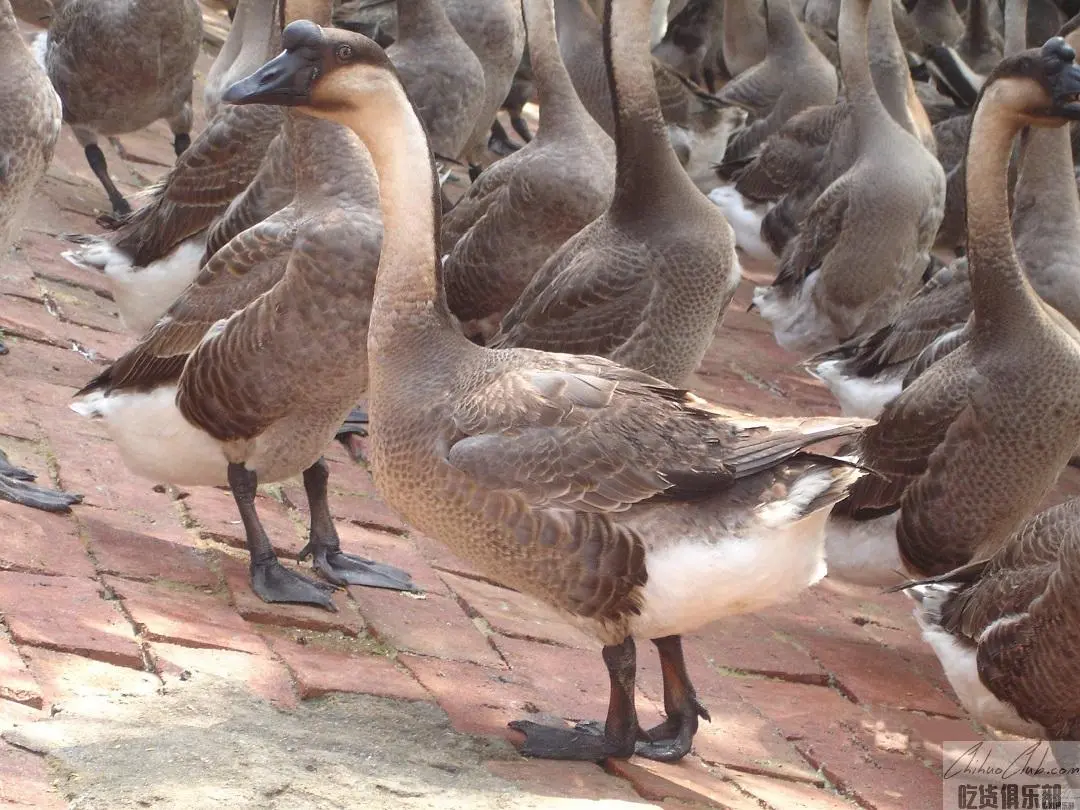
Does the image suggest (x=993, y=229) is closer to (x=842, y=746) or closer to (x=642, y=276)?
(x=642, y=276)

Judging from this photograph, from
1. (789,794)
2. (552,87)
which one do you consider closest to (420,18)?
(552,87)

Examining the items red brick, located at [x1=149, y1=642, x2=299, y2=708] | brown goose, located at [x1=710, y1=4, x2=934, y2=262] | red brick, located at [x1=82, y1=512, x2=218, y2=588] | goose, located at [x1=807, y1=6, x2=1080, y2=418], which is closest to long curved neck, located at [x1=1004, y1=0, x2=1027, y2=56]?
brown goose, located at [x1=710, y1=4, x2=934, y2=262]

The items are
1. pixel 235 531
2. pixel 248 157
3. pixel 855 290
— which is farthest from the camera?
pixel 855 290

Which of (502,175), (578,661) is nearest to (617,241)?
(502,175)

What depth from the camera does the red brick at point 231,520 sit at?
4.66m

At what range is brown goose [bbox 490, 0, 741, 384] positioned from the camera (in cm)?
498

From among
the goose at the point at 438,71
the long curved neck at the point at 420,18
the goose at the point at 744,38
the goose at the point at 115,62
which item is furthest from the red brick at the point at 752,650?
the goose at the point at 744,38

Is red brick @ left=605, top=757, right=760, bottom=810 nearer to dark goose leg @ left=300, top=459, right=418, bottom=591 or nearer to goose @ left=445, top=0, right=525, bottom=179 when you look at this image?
dark goose leg @ left=300, top=459, right=418, bottom=591

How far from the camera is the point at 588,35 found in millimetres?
8680

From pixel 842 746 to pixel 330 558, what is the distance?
5.02 ft

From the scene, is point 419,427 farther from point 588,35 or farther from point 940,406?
point 588,35

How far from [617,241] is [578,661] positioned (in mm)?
1458

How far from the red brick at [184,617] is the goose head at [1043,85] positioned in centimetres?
291

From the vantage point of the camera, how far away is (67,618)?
371 centimetres
